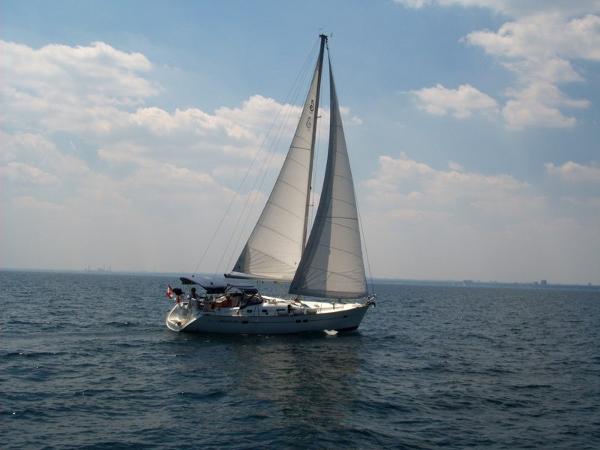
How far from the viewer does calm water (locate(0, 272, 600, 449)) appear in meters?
16.2

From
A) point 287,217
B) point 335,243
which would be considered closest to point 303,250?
point 335,243

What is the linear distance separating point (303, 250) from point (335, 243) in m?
2.05

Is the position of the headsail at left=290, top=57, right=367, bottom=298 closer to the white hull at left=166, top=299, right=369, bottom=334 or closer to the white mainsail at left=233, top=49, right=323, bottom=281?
the white mainsail at left=233, top=49, right=323, bottom=281

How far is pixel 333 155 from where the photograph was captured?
34312 millimetres

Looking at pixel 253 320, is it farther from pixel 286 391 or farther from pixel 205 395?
pixel 205 395

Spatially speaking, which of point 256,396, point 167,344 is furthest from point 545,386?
point 167,344

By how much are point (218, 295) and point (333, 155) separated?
11.9m

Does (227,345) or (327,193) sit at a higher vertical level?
(327,193)

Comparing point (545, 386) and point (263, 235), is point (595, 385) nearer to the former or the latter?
point (545, 386)

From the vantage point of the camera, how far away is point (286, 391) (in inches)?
838

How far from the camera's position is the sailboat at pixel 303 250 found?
33.5 meters

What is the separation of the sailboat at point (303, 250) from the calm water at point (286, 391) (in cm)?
160

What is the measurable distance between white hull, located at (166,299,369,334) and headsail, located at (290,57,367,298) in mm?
1433

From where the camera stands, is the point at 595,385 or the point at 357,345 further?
the point at 357,345
